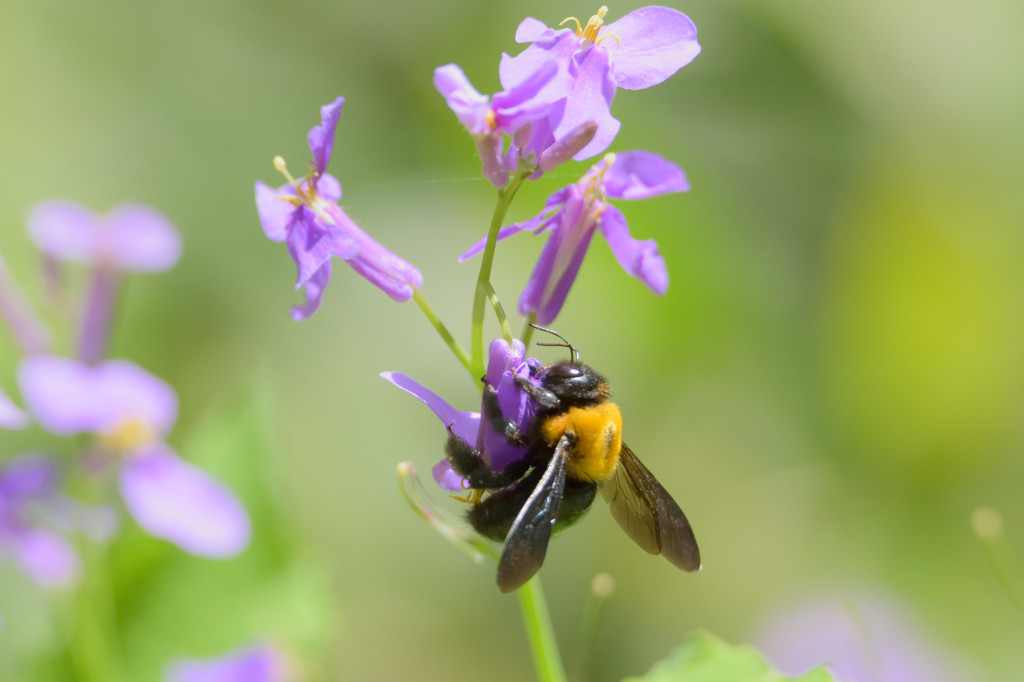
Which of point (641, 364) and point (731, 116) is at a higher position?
point (731, 116)

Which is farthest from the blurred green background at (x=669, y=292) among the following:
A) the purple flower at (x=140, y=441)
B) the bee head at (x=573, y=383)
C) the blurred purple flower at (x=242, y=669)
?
the bee head at (x=573, y=383)

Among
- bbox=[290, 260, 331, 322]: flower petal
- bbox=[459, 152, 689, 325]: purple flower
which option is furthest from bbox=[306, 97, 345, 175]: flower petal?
bbox=[459, 152, 689, 325]: purple flower

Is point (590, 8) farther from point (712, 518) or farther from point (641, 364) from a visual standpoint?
point (712, 518)

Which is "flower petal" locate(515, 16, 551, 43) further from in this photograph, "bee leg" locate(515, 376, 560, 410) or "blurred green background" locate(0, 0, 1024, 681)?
"blurred green background" locate(0, 0, 1024, 681)

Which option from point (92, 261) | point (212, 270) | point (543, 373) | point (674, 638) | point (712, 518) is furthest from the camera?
point (212, 270)

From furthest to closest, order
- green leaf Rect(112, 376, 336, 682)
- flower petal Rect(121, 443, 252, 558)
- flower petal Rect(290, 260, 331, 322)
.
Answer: green leaf Rect(112, 376, 336, 682)
flower petal Rect(121, 443, 252, 558)
flower petal Rect(290, 260, 331, 322)

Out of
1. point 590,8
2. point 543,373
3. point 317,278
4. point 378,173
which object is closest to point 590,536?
point 378,173
